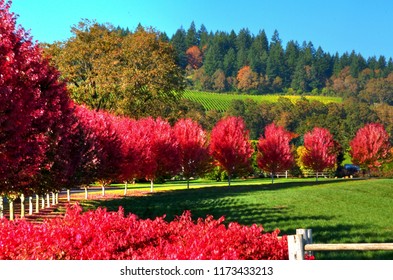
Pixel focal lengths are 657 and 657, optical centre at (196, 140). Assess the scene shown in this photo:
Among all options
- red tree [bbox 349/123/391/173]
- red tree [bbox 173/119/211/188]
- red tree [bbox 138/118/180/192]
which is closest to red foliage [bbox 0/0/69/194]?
red tree [bbox 138/118/180/192]

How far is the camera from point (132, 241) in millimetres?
12672

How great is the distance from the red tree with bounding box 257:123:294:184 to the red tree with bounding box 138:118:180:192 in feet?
56.9

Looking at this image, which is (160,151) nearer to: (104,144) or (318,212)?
(104,144)

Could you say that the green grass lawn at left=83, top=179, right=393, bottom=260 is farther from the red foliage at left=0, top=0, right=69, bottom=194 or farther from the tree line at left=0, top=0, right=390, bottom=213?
the red foliage at left=0, top=0, right=69, bottom=194

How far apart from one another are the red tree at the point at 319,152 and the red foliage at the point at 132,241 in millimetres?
72326

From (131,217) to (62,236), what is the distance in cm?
189

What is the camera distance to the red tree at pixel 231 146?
224 ft

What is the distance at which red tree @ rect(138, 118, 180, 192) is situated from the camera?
184 ft

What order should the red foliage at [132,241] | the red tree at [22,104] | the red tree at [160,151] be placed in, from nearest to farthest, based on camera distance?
the red foliage at [132,241] → the red tree at [22,104] → the red tree at [160,151]

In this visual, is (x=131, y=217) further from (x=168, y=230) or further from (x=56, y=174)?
(x=56, y=174)

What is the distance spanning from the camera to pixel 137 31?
2672 inches

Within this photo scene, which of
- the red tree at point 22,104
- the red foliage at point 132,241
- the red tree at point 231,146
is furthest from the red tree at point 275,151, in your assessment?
the red foliage at point 132,241

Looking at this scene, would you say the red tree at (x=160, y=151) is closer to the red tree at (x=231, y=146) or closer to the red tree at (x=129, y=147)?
the red tree at (x=129, y=147)

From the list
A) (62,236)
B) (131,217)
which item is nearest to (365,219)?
(131,217)
